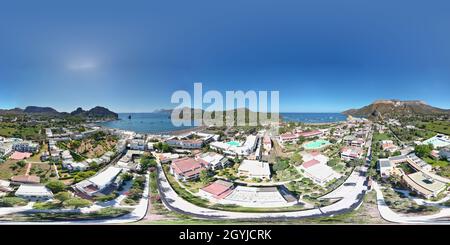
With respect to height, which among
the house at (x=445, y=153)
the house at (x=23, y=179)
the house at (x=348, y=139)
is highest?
the house at (x=348, y=139)

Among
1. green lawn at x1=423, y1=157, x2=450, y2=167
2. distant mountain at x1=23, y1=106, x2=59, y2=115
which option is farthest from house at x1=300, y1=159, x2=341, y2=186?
distant mountain at x1=23, y1=106, x2=59, y2=115

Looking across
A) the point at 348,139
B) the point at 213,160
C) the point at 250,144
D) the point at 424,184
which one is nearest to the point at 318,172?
the point at 348,139

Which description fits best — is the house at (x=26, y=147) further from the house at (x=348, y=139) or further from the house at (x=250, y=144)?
the house at (x=348, y=139)

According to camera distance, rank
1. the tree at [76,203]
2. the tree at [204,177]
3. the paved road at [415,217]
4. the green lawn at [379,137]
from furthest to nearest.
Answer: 1. the green lawn at [379,137]
2. the tree at [204,177]
3. the tree at [76,203]
4. the paved road at [415,217]

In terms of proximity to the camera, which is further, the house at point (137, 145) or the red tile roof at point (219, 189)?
the house at point (137, 145)

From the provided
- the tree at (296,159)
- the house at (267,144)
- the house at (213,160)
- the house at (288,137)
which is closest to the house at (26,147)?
the house at (213,160)
